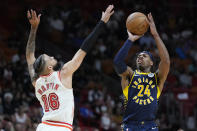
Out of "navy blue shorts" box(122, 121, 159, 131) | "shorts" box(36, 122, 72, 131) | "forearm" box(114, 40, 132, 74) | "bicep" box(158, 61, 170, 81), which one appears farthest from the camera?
"bicep" box(158, 61, 170, 81)

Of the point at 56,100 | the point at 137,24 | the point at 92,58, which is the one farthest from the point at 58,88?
the point at 92,58

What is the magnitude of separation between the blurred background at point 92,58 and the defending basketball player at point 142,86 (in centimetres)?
480

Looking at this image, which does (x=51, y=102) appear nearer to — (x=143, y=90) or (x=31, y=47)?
(x=31, y=47)

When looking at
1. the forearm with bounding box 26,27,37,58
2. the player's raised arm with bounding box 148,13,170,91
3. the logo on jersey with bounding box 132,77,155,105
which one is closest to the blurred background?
the forearm with bounding box 26,27,37,58

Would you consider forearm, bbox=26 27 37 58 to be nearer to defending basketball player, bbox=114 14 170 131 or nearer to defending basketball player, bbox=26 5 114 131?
defending basketball player, bbox=26 5 114 131

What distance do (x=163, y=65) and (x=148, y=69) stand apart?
0.93 ft

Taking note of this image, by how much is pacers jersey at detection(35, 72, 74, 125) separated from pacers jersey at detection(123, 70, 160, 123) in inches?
42.8

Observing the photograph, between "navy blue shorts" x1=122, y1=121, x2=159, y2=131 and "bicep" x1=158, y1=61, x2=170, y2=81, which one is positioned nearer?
"navy blue shorts" x1=122, y1=121, x2=159, y2=131

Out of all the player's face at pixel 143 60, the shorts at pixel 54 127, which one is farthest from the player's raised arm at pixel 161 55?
the shorts at pixel 54 127

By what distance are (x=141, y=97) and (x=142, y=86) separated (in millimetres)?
168

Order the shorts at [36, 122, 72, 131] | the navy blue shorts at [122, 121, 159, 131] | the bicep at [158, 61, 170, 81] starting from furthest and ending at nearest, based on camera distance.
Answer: the bicep at [158, 61, 170, 81]
the navy blue shorts at [122, 121, 159, 131]
the shorts at [36, 122, 72, 131]

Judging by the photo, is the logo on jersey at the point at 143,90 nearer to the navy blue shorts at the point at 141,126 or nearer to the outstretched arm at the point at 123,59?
the outstretched arm at the point at 123,59

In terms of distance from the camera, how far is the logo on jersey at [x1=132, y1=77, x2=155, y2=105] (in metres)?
6.22

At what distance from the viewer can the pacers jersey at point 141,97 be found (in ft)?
20.3
